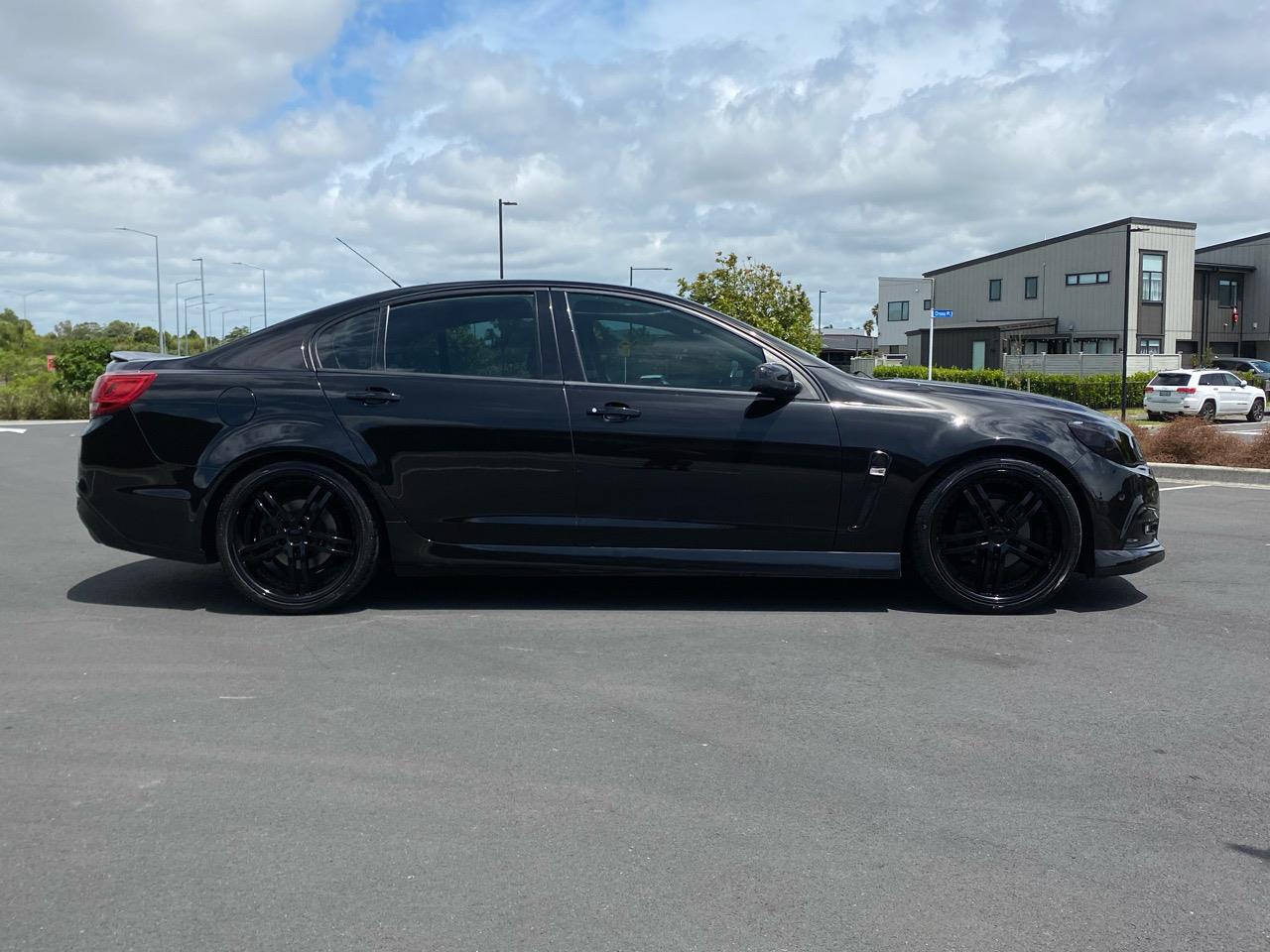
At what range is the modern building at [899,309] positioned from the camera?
7325 centimetres

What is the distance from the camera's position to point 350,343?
589cm

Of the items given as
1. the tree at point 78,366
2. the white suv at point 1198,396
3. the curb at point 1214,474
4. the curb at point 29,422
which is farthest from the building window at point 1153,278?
the curb at point 29,422

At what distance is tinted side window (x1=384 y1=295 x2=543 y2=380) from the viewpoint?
5844 mm

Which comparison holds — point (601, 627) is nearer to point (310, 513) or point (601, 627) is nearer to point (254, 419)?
point (310, 513)

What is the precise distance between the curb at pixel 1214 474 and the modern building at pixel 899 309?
60111 mm

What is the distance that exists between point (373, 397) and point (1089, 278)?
58226mm

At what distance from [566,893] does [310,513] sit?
3.33 m

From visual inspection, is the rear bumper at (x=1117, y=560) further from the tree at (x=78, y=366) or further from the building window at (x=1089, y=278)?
the building window at (x=1089, y=278)

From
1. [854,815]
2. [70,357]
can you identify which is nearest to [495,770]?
[854,815]

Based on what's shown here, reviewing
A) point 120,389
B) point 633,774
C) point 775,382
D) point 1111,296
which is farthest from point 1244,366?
point 633,774

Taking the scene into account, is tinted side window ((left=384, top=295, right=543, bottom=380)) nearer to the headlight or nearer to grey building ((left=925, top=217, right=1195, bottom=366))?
the headlight

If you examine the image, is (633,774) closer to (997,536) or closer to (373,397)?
(373,397)

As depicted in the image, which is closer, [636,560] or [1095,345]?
[636,560]

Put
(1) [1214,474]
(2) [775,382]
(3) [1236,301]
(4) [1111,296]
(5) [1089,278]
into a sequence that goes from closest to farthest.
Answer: (2) [775,382] → (1) [1214,474] → (4) [1111,296] → (5) [1089,278] → (3) [1236,301]
